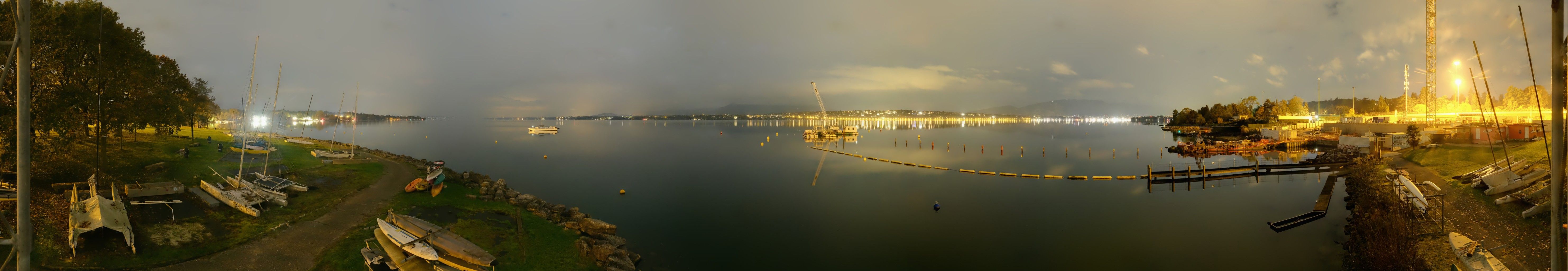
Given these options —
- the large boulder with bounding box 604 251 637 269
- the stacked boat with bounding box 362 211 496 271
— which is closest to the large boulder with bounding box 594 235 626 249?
the large boulder with bounding box 604 251 637 269

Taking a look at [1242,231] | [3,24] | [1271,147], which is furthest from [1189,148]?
[3,24]

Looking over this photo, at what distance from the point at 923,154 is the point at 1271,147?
32.1 metres

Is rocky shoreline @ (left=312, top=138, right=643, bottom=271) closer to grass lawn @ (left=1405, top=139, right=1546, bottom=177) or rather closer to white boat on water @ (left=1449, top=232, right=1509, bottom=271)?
white boat on water @ (left=1449, top=232, right=1509, bottom=271)

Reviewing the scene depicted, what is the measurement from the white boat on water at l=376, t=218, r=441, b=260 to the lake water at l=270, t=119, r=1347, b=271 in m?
5.14

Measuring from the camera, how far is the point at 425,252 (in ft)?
38.3

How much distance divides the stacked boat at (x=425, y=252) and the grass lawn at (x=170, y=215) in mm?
3395

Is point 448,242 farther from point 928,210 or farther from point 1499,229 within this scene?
point 1499,229

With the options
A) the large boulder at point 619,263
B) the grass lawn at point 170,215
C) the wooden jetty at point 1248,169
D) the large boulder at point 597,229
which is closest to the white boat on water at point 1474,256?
the large boulder at point 619,263

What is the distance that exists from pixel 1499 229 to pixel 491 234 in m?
25.9

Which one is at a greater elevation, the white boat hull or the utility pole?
the utility pole

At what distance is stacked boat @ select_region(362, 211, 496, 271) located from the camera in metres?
11.7

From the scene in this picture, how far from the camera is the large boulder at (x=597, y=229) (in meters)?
16.7

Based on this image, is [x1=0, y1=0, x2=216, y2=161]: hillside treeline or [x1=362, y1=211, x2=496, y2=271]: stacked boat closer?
[x1=362, y1=211, x2=496, y2=271]: stacked boat

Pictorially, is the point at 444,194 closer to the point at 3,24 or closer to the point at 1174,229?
the point at 3,24
